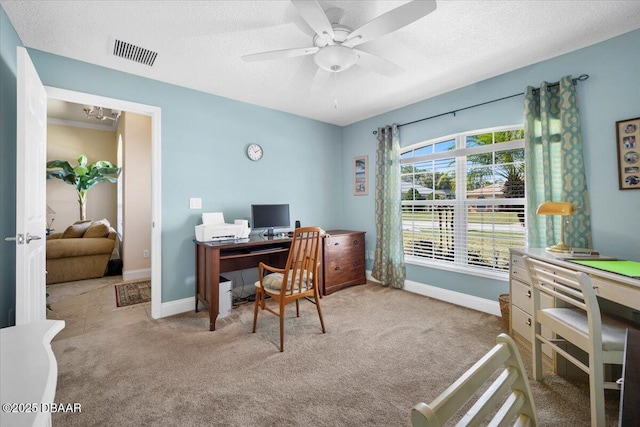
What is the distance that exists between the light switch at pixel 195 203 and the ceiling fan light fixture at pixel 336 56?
211 centimetres

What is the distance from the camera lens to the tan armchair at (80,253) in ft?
13.5

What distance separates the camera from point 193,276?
324 cm

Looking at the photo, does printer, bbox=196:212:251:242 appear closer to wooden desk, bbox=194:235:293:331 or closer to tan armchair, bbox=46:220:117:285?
wooden desk, bbox=194:235:293:331

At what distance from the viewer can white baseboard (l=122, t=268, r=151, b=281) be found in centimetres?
439

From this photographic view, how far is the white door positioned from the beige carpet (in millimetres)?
599

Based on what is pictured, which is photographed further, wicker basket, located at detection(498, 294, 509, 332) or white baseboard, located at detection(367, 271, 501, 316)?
white baseboard, located at detection(367, 271, 501, 316)

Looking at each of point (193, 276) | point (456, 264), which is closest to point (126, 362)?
point (193, 276)

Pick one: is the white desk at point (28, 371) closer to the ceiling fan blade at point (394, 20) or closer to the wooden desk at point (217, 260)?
the wooden desk at point (217, 260)

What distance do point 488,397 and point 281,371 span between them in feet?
5.46

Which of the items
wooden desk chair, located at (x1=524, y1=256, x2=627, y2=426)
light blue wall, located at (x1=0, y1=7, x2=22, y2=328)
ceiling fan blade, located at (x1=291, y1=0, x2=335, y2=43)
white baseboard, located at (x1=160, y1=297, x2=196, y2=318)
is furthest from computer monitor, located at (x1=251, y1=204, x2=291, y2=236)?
wooden desk chair, located at (x1=524, y1=256, x2=627, y2=426)

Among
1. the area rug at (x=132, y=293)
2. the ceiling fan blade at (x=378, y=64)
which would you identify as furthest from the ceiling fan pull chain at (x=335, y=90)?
the area rug at (x=132, y=293)

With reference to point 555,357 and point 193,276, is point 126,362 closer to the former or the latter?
point 193,276

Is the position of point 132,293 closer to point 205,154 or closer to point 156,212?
point 156,212

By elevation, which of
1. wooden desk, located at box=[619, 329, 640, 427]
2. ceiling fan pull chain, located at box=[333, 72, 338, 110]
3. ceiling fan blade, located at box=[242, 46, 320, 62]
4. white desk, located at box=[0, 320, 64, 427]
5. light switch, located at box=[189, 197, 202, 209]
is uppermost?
ceiling fan pull chain, located at box=[333, 72, 338, 110]
